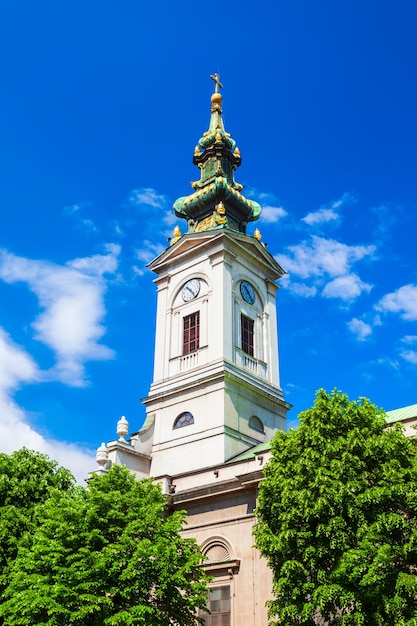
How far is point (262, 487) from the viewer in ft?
71.1

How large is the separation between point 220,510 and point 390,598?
11.8 meters

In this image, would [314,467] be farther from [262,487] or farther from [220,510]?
[220,510]

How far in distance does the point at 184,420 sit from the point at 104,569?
1531 cm

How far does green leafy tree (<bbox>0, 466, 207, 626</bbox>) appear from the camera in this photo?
2016 centimetres

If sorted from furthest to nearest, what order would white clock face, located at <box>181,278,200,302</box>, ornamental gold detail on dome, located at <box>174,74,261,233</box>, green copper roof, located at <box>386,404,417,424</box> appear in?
ornamental gold detail on dome, located at <box>174,74,261,233</box>
white clock face, located at <box>181,278,200,302</box>
green copper roof, located at <box>386,404,417,424</box>

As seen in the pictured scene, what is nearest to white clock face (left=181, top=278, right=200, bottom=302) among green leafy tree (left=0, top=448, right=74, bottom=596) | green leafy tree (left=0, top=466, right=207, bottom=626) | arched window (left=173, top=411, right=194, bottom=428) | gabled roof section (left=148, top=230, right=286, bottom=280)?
gabled roof section (left=148, top=230, right=286, bottom=280)

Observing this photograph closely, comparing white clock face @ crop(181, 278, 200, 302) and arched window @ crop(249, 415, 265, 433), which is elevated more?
white clock face @ crop(181, 278, 200, 302)

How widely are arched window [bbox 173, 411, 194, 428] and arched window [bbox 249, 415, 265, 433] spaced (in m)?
3.12

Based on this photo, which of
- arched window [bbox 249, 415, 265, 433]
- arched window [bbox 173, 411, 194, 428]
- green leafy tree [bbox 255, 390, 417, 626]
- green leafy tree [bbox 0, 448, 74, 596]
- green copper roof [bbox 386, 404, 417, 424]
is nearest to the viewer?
green leafy tree [bbox 255, 390, 417, 626]

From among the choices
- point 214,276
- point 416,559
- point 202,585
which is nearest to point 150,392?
point 214,276

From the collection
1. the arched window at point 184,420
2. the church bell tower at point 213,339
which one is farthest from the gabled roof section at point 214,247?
the arched window at point 184,420

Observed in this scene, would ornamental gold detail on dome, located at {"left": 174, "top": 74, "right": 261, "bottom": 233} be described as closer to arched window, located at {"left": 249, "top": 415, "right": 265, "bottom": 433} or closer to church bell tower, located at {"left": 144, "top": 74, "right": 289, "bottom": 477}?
church bell tower, located at {"left": 144, "top": 74, "right": 289, "bottom": 477}

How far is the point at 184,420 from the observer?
1407 inches

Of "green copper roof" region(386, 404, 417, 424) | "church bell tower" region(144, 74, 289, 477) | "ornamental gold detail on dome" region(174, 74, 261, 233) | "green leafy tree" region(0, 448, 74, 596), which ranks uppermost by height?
"ornamental gold detail on dome" region(174, 74, 261, 233)
